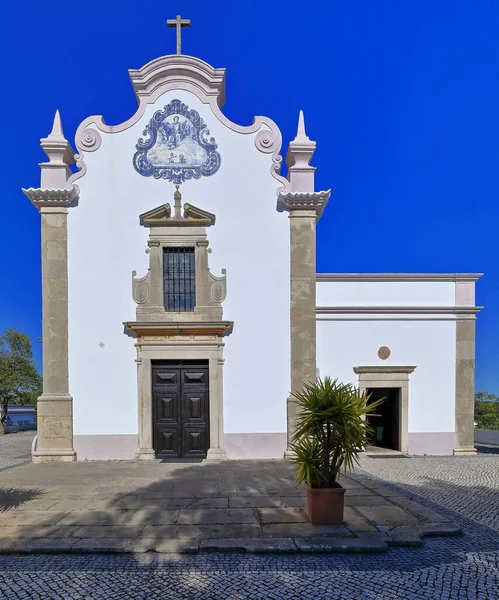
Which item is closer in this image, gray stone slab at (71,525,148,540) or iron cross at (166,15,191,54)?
gray stone slab at (71,525,148,540)

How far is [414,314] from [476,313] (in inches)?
71.8

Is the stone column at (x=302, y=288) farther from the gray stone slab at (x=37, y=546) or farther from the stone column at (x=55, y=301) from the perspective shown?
the gray stone slab at (x=37, y=546)

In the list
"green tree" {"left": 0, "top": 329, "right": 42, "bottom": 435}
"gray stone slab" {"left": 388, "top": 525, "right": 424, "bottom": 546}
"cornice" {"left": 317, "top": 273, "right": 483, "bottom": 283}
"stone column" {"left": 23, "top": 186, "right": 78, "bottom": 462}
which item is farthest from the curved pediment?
"green tree" {"left": 0, "top": 329, "right": 42, "bottom": 435}

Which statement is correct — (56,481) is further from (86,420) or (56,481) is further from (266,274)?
(266,274)

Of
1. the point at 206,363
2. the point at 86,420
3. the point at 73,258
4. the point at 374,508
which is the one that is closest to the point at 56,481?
the point at 86,420

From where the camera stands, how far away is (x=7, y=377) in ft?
60.9

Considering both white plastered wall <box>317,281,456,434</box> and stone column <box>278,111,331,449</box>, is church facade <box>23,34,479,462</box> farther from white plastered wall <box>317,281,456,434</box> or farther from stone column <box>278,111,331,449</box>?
white plastered wall <box>317,281,456,434</box>

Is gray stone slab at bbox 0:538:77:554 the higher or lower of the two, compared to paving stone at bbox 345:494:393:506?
higher

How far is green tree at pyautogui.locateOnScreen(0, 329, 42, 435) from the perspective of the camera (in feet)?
61.2

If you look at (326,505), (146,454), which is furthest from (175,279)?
(326,505)

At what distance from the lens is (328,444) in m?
4.82

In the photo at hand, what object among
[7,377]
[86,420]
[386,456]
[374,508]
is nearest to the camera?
[374,508]

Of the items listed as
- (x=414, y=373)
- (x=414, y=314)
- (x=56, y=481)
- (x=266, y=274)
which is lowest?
(x=56, y=481)

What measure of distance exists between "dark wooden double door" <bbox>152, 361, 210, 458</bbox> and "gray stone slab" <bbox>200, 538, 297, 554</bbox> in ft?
15.7
